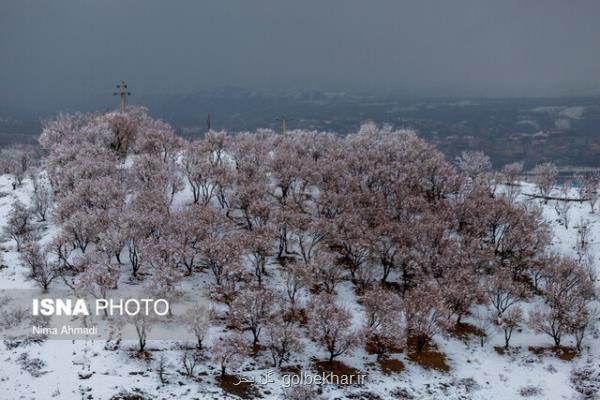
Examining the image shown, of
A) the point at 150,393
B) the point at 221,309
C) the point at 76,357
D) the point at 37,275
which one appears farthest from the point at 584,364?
the point at 37,275

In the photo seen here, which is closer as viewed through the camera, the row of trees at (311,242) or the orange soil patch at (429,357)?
the row of trees at (311,242)

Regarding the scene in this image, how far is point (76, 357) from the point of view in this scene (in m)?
33.2

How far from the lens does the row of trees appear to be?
1506 inches

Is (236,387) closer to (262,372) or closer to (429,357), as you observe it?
(262,372)

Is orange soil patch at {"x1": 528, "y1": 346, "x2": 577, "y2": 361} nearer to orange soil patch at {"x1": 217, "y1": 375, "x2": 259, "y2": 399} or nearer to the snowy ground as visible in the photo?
the snowy ground

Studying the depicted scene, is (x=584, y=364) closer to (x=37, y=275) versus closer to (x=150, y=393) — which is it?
(x=150, y=393)

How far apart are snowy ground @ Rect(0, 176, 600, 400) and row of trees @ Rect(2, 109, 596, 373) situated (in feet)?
5.66

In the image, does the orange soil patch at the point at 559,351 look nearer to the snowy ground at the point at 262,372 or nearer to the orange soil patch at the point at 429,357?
the snowy ground at the point at 262,372

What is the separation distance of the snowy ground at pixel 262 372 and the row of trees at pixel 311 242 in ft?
5.66

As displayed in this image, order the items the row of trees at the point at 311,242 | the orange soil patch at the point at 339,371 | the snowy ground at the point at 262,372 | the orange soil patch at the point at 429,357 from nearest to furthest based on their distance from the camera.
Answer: the snowy ground at the point at 262,372
the orange soil patch at the point at 339,371
the row of trees at the point at 311,242
the orange soil patch at the point at 429,357

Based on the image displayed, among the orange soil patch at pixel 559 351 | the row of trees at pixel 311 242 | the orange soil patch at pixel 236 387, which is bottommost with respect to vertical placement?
the orange soil patch at pixel 559 351

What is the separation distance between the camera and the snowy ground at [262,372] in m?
31.0

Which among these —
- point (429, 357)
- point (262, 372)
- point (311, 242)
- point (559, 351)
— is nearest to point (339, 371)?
point (262, 372)

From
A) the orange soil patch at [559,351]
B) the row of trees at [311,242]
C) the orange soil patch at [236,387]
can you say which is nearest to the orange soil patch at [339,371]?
the row of trees at [311,242]
